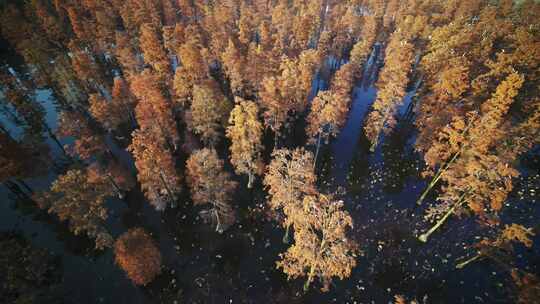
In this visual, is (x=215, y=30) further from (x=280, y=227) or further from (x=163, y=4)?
(x=280, y=227)

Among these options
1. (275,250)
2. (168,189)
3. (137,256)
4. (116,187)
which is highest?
(137,256)

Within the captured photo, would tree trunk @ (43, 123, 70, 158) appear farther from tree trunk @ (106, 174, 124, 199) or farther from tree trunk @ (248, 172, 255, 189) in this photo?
tree trunk @ (248, 172, 255, 189)

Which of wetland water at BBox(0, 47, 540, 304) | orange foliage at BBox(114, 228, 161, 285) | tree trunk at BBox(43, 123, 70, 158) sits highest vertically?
orange foliage at BBox(114, 228, 161, 285)

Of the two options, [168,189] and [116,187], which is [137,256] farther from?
[116,187]

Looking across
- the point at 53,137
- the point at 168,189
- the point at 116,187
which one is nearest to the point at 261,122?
the point at 168,189

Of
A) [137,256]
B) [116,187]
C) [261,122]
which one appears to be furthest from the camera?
[261,122]

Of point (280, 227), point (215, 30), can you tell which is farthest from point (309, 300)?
point (215, 30)

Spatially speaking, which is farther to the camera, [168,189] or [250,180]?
[250,180]

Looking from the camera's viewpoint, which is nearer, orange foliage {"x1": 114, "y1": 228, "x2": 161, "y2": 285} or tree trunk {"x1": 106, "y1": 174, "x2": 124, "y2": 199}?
orange foliage {"x1": 114, "y1": 228, "x2": 161, "y2": 285}

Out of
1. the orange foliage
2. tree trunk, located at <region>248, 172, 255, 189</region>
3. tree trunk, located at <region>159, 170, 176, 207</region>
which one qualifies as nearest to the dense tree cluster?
the orange foliage

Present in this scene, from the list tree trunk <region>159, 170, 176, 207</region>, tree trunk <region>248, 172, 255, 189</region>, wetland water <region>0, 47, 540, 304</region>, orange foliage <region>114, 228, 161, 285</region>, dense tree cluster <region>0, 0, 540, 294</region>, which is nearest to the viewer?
orange foliage <region>114, 228, 161, 285</region>
